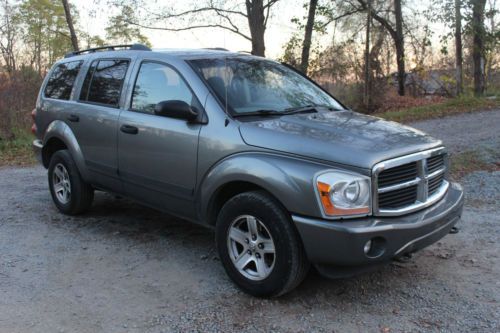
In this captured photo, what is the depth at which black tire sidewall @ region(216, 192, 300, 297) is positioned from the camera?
347 cm

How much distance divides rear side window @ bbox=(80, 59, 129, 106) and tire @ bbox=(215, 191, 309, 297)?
1977 mm

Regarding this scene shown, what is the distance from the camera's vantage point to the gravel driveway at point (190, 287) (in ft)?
11.3

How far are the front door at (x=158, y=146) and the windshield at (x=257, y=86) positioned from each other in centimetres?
28

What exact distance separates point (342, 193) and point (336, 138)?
0.49 m

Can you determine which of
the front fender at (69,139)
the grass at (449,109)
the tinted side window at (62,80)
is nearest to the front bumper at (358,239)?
the front fender at (69,139)

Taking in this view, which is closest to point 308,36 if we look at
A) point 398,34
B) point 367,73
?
point 367,73

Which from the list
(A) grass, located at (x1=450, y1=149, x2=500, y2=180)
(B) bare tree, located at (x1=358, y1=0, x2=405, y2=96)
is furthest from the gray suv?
(B) bare tree, located at (x1=358, y1=0, x2=405, y2=96)

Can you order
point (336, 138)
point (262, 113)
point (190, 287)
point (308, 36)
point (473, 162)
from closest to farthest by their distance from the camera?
point (336, 138) → point (190, 287) → point (262, 113) → point (473, 162) → point (308, 36)

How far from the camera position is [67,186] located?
19.1 feet

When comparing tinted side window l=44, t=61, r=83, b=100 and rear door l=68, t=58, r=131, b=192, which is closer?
rear door l=68, t=58, r=131, b=192

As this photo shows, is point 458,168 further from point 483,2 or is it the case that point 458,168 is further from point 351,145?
point 483,2

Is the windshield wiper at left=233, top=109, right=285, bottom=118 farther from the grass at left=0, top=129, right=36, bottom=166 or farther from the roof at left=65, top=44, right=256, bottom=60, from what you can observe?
the grass at left=0, top=129, right=36, bottom=166

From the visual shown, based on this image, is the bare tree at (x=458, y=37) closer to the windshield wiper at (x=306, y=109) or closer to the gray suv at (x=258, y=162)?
the gray suv at (x=258, y=162)

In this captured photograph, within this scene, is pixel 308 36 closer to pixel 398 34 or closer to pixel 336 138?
pixel 398 34
